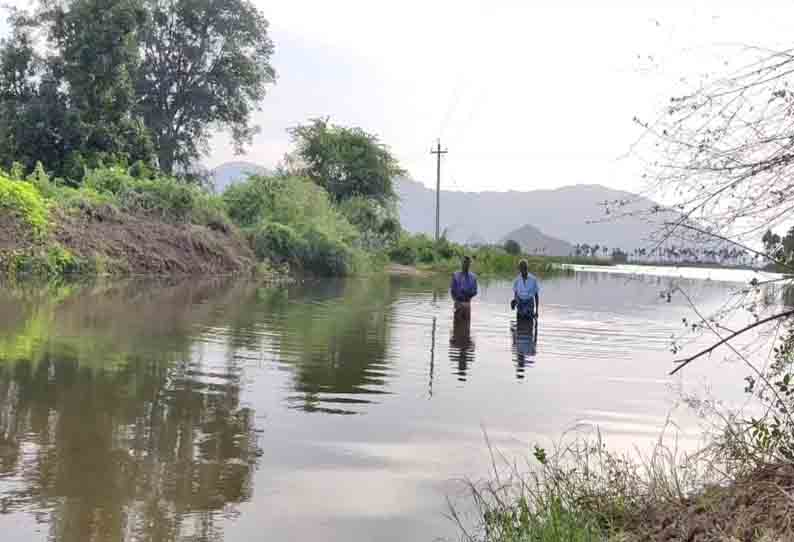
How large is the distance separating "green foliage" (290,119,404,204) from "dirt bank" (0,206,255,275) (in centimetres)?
2212

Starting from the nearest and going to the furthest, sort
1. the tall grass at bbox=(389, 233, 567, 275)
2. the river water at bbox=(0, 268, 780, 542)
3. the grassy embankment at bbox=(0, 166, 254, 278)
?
1. the river water at bbox=(0, 268, 780, 542)
2. the grassy embankment at bbox=(0, 166, 254, 278)
3. the tall grass at bbox=(389, 233, 567, 275)

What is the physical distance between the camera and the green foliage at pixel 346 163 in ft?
190

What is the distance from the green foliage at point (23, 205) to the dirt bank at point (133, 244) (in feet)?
0.85

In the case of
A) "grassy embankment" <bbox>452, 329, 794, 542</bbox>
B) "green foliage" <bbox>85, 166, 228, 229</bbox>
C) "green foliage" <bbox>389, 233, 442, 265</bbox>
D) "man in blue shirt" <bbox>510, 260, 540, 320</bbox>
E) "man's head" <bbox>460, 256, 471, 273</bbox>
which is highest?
"green foliage" <bbox>85, 166, 228, 229</bbox>

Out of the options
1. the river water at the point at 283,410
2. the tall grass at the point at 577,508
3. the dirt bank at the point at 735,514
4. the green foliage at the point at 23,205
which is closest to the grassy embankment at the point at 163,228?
A: the green foliage at the point at 23,205

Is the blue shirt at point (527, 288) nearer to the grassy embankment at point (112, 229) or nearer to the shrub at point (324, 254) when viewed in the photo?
the grassy embankment at point (112, 229)

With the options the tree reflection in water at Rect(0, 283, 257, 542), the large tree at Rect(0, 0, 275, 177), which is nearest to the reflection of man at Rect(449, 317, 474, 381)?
the tree reflection in water at Rect(0, 283, 257, 542)

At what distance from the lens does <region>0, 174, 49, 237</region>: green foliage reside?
26672mm

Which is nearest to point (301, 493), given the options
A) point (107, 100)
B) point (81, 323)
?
point (81, 323)

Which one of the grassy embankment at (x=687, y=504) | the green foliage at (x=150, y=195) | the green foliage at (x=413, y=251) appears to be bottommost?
the grassy embankment at (x=687, y=504)

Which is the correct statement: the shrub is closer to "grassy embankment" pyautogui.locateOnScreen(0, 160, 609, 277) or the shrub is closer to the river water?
"grassy embankment" pyautogui.locateOnScreen(0, 160, 609, 277)

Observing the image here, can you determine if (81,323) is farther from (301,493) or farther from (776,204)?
(776,204)

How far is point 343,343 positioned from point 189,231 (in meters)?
19.6

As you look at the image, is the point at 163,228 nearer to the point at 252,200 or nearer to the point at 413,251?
the point at 252,200
